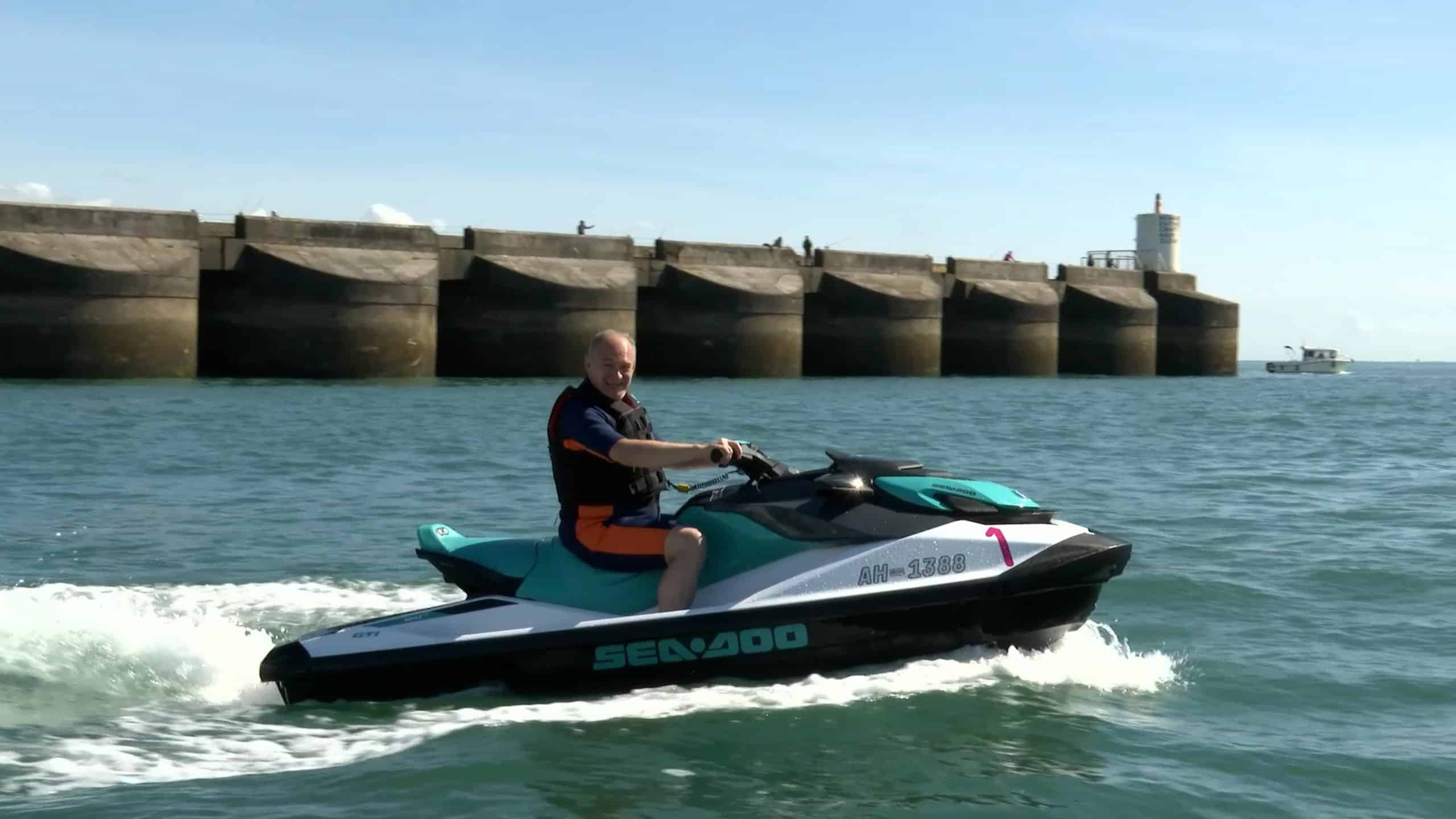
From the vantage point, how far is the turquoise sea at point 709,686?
4730mm

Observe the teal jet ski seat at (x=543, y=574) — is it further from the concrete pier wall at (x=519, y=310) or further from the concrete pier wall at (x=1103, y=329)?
the concrete pier wall at (x=1103, y=329)

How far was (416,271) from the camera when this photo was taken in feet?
107

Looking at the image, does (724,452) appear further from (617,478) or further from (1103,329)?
(1103,329)

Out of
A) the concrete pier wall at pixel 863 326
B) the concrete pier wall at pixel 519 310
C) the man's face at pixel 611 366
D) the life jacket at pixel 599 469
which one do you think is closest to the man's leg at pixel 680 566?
the life jacket at pixel 599 469

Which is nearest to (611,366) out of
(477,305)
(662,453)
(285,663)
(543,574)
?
(662,453)

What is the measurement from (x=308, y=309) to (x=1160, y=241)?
34942 mm

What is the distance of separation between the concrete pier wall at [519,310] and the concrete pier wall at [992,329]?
12565 millimetres

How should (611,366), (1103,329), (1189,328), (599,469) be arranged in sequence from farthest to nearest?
(1189,328)
(1103,329)
(599,469)
(611,366)

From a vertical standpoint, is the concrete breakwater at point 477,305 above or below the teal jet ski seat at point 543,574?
above

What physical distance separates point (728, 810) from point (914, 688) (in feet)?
4.36

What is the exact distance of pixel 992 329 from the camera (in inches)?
1759

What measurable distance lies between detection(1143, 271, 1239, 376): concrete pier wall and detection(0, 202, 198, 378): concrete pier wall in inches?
1232

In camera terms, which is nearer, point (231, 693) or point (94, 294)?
point (231, 693)

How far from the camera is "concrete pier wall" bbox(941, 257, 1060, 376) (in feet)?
146
